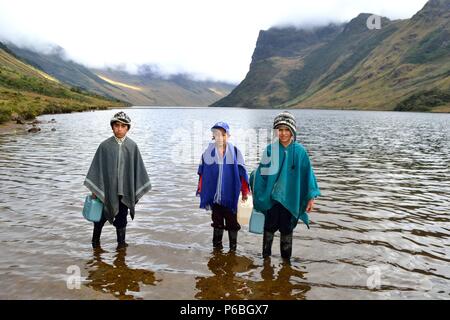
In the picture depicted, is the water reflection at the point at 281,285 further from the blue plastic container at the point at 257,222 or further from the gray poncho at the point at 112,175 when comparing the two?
the gray poncho at the point at 112,175

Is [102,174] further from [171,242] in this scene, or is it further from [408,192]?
[408,192]

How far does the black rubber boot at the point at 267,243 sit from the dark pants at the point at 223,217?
2.34 ft

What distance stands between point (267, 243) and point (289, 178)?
5.74 ft

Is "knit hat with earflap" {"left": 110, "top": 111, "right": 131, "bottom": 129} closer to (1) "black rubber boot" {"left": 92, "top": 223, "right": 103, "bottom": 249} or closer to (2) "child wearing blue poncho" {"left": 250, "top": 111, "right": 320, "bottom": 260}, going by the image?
(1) "black rubber boot" {"left": 92, "top": 223, "right": 103, "bottom": 249}

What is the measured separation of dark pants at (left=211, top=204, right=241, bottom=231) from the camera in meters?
9.11

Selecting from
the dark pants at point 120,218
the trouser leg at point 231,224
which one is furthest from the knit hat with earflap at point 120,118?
the trouser leg at point 231,224

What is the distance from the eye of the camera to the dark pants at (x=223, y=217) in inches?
359

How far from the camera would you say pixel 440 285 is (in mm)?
7910

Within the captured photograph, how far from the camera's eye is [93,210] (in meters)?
8.82

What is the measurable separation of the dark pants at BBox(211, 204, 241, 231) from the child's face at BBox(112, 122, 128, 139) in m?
2.57
